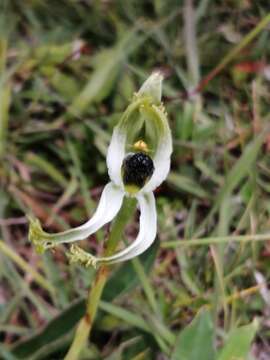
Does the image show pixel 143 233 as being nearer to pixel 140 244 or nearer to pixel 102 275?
pixel 140 244

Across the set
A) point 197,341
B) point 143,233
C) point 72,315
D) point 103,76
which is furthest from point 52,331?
point 103,76

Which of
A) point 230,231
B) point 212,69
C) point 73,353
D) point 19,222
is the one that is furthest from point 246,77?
point 73,353

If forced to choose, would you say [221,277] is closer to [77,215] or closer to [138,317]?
[138,317]

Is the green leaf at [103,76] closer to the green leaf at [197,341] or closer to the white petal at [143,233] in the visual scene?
the green leaf at [197,341]

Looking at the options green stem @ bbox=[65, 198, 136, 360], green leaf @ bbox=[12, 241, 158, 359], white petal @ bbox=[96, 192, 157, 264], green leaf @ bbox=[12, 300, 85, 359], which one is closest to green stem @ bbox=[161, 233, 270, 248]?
green leaf @ bbox=[12, 241, 158, 359]

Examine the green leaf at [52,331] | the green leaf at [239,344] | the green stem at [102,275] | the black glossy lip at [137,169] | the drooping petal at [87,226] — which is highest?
the black glossy lip at [137,169]

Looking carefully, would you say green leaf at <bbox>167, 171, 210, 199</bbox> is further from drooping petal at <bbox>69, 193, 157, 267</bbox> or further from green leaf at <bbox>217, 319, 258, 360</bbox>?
drooping petal at <bbox>69, 193, 157, 267</bbox>

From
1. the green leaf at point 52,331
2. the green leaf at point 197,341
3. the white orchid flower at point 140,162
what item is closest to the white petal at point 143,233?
the white orchid flower at point 140,162
